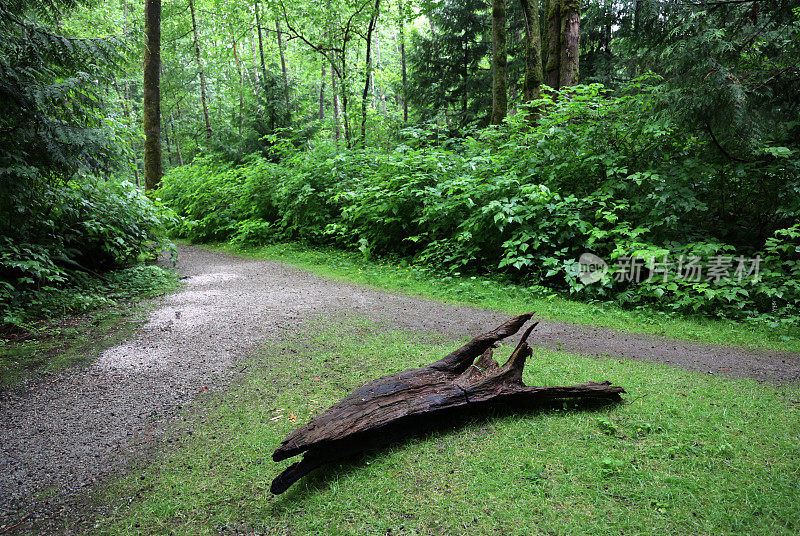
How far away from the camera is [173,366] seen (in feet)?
13.2

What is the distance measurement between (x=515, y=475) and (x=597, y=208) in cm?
538

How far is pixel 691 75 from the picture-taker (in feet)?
17.3

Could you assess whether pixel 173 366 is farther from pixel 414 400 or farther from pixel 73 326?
pixel 414 400

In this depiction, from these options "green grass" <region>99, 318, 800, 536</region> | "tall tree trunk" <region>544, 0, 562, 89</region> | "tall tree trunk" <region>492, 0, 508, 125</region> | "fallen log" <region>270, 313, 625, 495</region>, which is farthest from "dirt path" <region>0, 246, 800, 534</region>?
"tall tree trunk" <region>544, 0, 562, 89</region>

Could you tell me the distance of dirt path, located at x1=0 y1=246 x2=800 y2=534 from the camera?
266cm

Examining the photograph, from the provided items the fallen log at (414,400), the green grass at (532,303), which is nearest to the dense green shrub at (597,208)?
the green grass at (532,303)

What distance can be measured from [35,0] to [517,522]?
25.0ft

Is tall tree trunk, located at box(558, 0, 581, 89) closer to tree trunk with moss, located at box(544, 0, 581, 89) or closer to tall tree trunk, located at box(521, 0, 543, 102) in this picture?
tree trunk with moss, located at box(544, 0, 581, 89)

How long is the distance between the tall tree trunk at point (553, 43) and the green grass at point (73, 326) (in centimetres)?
887

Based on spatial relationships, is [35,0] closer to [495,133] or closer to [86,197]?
[86,197]

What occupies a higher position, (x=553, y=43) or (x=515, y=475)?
(x=553, y=43)

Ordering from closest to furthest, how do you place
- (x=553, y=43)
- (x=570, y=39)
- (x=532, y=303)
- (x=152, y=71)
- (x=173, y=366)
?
(x=173, y=366)
(x=532, y=303)
(x=570, y=39)
(x=553, y=43)
(x=152, y=71)

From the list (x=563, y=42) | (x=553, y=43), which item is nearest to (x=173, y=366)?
(x=563, y=42)

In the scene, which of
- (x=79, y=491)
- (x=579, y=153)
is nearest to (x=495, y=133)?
(x=579, y=153)
